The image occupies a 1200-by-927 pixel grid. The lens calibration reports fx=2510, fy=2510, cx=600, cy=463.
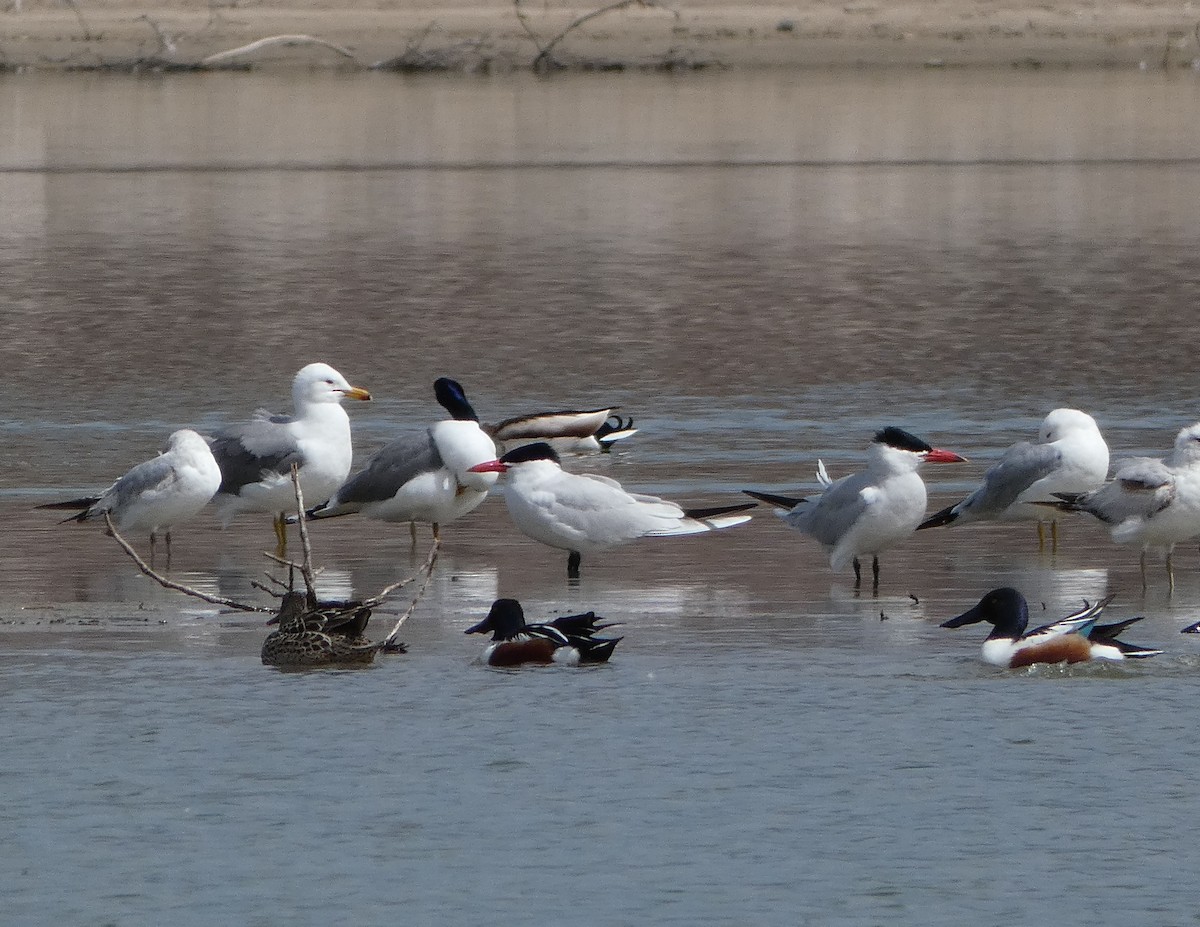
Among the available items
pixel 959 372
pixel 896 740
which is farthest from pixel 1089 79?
pixel 896 740

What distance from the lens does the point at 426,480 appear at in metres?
12.8

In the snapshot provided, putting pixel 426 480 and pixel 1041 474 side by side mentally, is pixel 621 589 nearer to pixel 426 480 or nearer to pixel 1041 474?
pixel 426 480

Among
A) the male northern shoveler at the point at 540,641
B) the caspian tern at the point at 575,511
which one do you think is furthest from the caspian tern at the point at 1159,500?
the male northern shoveler at the point at 540,641

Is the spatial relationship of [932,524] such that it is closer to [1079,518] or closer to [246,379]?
[1079,518]

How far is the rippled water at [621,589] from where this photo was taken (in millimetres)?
7793

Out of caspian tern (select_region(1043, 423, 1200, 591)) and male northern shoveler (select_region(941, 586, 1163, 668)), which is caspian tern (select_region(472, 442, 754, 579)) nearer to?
caspian tern (select_region(1043, 423, 1200, 591))

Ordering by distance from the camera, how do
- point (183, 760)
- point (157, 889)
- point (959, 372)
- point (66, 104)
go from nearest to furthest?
point (157, 889), point (183, 760), point (959, 372), point (66, 104)

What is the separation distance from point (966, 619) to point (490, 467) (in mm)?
2925

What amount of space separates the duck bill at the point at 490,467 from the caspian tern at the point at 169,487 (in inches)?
49.9

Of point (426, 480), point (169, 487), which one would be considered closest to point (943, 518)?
point (426, 480)

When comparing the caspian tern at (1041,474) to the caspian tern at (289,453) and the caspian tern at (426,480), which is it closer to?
the caspian tern at (426,480)

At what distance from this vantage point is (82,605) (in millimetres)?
11406

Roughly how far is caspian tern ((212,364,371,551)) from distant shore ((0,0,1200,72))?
47420 mm

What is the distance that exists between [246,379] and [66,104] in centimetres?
3496
